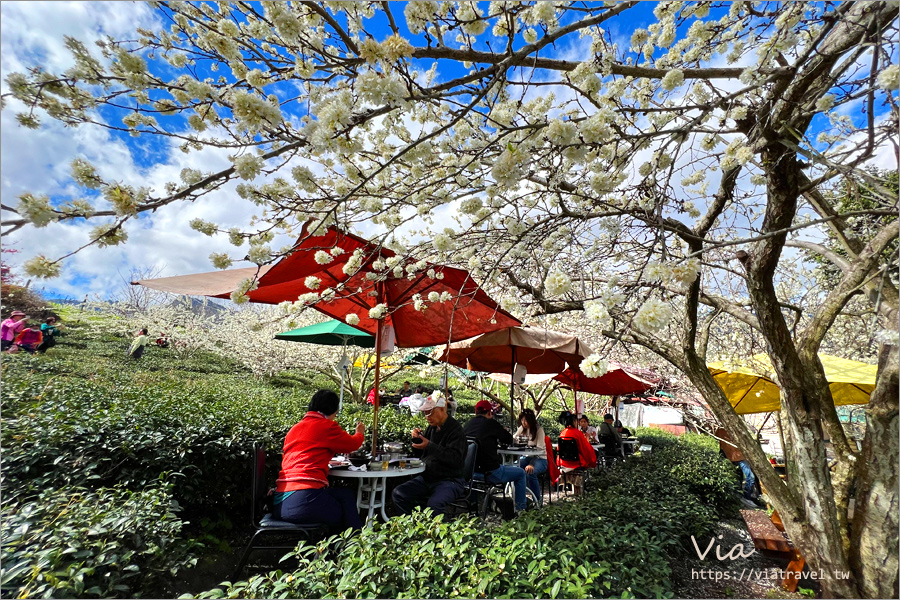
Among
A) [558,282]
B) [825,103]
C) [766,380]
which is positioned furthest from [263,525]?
[766,380]

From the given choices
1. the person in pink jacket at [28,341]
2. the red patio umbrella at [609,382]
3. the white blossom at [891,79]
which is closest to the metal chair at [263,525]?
the white blossom at [891,79]

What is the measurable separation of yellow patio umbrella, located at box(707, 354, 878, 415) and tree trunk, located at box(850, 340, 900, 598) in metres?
1.80

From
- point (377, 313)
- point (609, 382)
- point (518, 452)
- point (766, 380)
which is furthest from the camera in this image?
point (609, 382)

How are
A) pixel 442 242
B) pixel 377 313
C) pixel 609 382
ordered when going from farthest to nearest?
pixel 609 382 → pixel 377 313 → pixel 442 242

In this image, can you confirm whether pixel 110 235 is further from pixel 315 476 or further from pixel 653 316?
pixel 315 476

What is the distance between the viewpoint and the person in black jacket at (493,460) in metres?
4.86

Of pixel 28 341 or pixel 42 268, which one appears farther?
pixel 28 341

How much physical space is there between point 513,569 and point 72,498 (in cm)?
222

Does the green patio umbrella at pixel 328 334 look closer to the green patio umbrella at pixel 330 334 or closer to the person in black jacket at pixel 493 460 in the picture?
the green patio umbrella at pixel 330 334

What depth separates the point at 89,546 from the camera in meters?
1.69

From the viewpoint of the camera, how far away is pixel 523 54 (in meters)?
1.78

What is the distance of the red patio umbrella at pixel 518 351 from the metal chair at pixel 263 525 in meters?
1.91

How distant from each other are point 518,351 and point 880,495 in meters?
4.23

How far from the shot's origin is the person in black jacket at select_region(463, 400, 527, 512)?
191 inches
